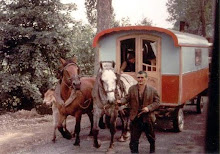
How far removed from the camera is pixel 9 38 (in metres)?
14.3

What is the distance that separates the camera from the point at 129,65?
9453 mm

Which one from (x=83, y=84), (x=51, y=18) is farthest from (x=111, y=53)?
(x=51, y=18)

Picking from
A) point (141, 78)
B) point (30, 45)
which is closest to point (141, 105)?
point (141, 78)

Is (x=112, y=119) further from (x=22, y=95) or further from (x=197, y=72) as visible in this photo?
(x=22, y=95)

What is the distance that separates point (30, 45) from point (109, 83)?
8512 mm

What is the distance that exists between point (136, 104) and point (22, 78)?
9.10 metres

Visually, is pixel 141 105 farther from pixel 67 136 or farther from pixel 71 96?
pixel 67 136

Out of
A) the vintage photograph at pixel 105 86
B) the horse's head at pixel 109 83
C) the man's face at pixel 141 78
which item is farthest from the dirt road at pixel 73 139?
the man's face at pixel 141 78

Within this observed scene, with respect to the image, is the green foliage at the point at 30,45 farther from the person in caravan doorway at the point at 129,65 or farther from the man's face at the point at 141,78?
the man's face at the point at 141,78

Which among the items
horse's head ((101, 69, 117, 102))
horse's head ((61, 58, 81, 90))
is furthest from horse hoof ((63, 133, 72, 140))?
horse's head ((101, 69, 117, 102))

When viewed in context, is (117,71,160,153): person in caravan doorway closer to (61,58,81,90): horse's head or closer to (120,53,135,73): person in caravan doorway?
(61,58,81,90): horse's head

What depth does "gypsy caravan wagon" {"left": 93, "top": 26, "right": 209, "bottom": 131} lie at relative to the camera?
8.61 meters

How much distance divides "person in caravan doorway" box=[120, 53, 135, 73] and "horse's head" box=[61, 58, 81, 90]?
2209mm

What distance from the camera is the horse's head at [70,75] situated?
700cm
